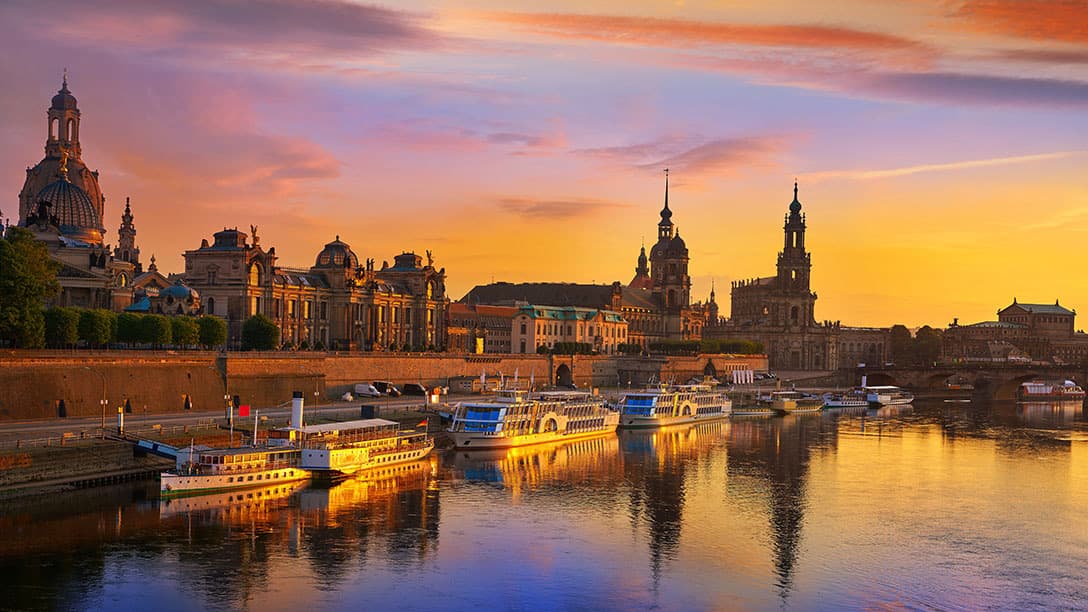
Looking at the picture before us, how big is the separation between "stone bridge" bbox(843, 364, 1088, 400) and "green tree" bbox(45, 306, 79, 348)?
11140 centimetres

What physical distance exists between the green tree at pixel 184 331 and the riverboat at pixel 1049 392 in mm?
114268

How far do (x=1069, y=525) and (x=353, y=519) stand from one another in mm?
32507

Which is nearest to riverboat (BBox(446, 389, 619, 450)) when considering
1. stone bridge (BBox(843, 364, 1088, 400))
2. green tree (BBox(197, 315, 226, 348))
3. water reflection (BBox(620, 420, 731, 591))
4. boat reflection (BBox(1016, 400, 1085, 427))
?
water reflection (BBox(620, 420, 731, 591))

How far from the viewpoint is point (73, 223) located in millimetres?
113688

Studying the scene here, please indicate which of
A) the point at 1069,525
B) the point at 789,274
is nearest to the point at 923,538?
the point at 1069,525

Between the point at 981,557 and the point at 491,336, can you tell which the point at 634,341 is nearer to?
the point at 491,336

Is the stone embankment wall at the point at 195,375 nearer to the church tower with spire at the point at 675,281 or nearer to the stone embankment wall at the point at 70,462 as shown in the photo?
the stone embankment wall at the point at 70,462

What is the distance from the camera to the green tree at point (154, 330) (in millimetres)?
77875

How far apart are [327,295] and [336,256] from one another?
458 centimetres

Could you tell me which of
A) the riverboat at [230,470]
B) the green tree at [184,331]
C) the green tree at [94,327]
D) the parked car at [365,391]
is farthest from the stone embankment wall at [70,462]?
the parked car at [365,391]

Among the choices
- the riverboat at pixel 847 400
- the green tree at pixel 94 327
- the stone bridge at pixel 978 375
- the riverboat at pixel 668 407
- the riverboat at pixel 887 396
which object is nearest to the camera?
the green tree at pixel 94 327

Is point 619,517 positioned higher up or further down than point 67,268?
further down

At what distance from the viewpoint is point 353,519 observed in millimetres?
47250

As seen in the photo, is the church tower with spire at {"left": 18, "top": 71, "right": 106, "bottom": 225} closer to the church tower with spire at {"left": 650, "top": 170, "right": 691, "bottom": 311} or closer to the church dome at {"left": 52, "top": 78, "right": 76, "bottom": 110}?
the church dome at {"left": 52, "top": 78, "right": 76, "bottom": 110}
